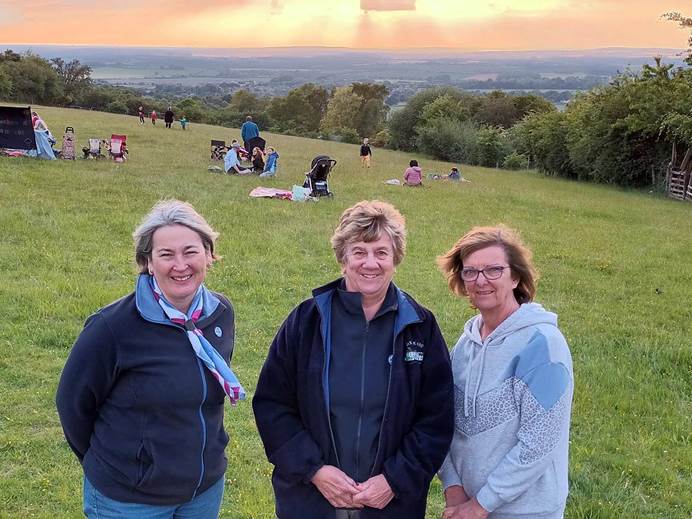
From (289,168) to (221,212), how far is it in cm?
977

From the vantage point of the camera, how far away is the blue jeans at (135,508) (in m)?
2.54

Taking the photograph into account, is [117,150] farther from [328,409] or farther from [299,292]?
[328,409]

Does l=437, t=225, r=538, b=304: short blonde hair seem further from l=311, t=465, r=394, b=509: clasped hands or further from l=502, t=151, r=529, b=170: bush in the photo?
l=502, t=151, r=529, b=170: bush

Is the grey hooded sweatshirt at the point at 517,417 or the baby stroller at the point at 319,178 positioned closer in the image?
the grey hooded sweatshirt at the point at 517,417

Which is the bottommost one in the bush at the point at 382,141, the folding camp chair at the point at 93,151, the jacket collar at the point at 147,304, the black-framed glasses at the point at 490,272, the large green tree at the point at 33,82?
the bush at the point at 382,141

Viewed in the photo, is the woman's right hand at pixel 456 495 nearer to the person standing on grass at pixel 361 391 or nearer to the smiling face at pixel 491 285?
the person standing on grass at pixel 361 391

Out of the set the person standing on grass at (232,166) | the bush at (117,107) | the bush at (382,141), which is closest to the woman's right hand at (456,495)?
the person standing on grass at (232,166)

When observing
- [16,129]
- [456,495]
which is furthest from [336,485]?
[16,129]

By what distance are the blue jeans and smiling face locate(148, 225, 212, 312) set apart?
2.52 feet

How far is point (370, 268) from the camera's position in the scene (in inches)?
102

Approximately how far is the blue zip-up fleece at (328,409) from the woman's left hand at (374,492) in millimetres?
25

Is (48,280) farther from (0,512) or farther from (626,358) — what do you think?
(626,358)

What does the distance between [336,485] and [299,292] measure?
5.79 meters

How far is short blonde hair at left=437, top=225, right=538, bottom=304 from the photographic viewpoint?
2746 mm
